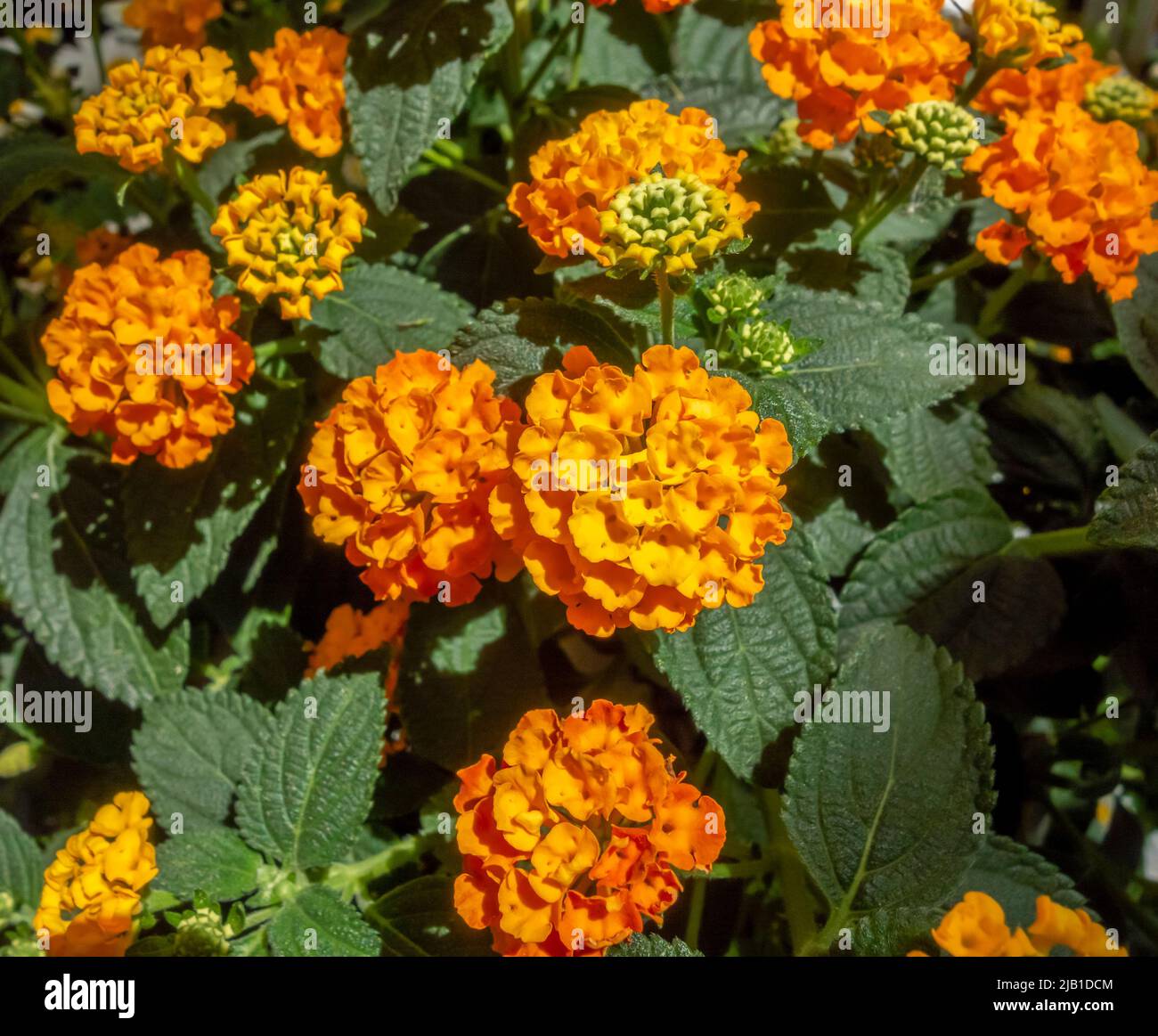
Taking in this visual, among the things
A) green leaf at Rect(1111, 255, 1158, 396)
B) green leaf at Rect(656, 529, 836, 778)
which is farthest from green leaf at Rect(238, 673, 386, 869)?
green leaf at Rect(1111, 255, 1158, 396)

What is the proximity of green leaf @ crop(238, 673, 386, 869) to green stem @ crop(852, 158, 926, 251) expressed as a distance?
742mm

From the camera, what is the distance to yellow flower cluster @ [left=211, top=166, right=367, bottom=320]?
0.95 metres

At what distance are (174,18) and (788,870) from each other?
52.3 inches

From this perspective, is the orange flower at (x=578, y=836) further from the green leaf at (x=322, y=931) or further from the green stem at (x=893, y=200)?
the green stem at (x=893, y=200)

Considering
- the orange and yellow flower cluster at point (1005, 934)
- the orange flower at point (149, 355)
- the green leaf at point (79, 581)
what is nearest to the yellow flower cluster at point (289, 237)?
the orange flower at point (149, 355)

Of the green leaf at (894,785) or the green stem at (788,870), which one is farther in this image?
the green stem at (788,870)

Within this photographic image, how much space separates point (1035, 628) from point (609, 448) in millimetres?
623

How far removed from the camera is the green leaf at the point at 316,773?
98 centimetres

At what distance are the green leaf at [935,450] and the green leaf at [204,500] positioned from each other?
708 mm

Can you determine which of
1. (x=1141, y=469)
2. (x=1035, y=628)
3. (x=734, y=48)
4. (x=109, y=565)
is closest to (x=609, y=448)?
(x=1141, y=469)

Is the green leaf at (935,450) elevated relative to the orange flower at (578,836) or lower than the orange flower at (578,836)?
elevated

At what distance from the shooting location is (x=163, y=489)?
113cm

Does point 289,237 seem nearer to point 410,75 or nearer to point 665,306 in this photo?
point 410,75
